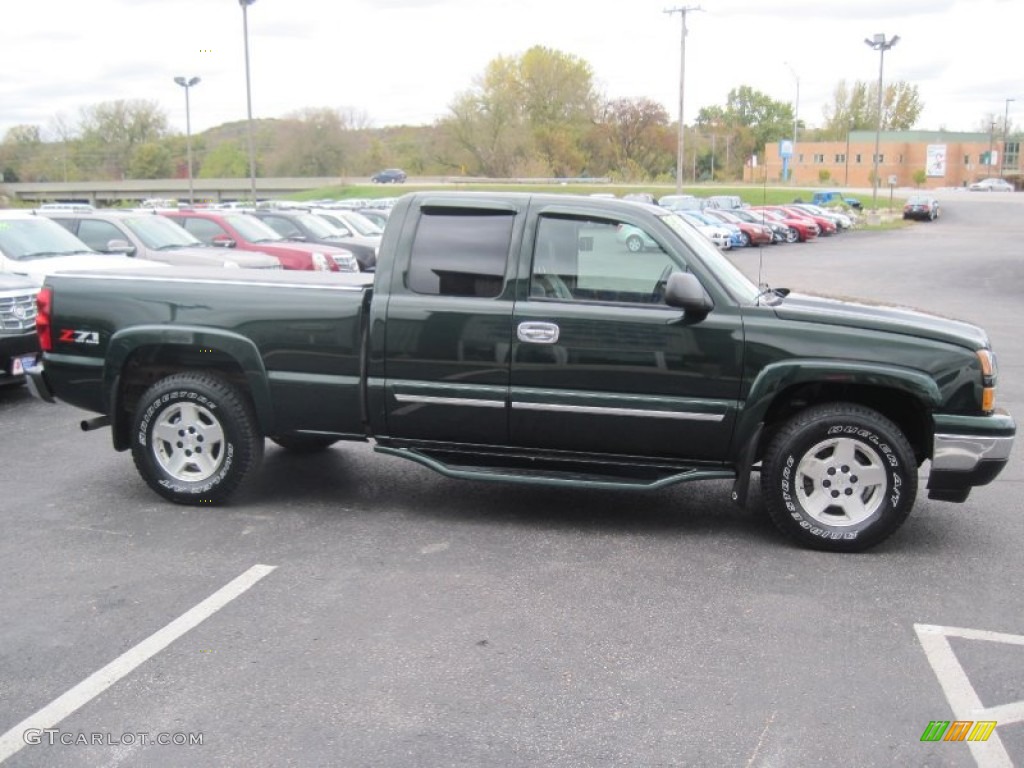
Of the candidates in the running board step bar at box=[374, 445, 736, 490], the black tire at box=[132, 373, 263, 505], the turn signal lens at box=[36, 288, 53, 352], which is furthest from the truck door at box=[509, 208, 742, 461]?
the turn signal lens at box=[36, 288, 53, 352]

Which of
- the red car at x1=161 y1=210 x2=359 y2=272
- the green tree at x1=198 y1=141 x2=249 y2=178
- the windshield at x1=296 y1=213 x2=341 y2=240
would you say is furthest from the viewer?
the green tree at x1=198 y1=141 x2=249 y2=178

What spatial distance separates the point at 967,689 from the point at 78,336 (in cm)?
522

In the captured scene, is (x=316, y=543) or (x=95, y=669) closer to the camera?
(x=95, y=669)

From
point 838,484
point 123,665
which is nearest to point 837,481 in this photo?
point 838,484

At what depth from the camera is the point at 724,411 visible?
5.68 metres

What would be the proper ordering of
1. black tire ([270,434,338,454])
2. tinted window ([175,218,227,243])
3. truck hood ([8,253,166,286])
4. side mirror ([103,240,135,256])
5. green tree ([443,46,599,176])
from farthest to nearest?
green tree ([443,46,599,176]) < tinted window ([175,218,227,243]) < side mirror ([103,240,135,256]) < truck hood ([8,253,166,286]) < black tire ([270,434,338,454])

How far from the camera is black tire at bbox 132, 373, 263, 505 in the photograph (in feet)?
20.6

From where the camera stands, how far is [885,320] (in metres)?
5.66

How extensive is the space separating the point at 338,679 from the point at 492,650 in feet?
2.15

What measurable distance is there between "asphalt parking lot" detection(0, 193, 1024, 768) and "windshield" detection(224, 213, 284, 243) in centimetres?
1074

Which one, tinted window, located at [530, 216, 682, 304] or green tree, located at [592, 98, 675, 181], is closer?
tinted window, located at [530, 216, 682, 304]

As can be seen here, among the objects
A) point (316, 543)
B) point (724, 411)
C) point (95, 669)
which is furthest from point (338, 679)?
point (724, 411)

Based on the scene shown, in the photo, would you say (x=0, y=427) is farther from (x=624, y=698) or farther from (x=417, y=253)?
(x=624, y=698)

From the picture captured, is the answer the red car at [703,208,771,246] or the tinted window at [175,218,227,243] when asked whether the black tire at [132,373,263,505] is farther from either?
the red car at [703,208,771,246]
